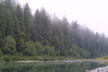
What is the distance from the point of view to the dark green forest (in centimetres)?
4251

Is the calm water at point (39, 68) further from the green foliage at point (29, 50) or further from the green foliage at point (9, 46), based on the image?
the green foliage at point (29, 50)

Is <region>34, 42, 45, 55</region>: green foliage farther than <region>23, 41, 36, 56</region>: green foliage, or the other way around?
<region>34, 42, 45, 55</region>: green foliage

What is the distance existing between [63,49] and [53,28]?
11168 mm

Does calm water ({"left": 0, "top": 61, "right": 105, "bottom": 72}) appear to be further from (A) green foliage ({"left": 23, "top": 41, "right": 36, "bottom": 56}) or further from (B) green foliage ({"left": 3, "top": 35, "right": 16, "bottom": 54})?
(A) green foliage ({"left": 23, "top": 41, "right": 36, "bottom": 56})

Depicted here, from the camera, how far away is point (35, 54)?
4741 centimetres

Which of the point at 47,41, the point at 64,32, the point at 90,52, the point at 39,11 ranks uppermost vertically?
the point at 39,11

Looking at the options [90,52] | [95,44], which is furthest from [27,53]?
[95,44]

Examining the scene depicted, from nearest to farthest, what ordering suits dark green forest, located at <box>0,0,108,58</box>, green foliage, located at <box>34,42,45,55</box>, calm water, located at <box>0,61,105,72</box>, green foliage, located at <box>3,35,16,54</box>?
calm water, located at <box>0,61,105,72</box> → green foliage, located at <box>3,35,16,54</box> → dark green forest, located at <box>0,0,108,58</box> → green foliage, located at <box>34,42,45,55</box>

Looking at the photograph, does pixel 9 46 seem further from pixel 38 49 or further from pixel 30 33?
pixel 30 33

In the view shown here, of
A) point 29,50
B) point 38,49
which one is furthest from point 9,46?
point 38,49

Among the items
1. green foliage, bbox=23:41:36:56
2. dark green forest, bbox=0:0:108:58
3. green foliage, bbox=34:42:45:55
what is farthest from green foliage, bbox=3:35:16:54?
green foliage, bbox=34:42:45:55

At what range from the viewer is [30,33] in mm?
54031

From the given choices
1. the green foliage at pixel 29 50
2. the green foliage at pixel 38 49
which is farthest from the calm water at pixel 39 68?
the green foliage at pixel 38 49

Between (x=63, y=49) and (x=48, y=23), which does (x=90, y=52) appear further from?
(x=48, y=23)
